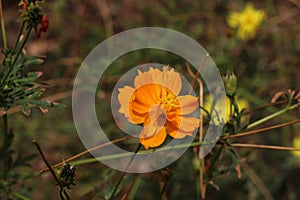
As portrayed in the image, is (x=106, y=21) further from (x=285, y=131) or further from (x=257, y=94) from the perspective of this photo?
(x=285, y=131)

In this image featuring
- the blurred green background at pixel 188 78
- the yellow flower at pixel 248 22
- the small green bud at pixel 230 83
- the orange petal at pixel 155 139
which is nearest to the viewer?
the orange petal at pixel 155 139

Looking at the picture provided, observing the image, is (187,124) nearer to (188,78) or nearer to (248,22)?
(188,78)

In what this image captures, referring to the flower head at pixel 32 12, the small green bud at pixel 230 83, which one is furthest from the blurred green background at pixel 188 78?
the flower head at pixel 32 12

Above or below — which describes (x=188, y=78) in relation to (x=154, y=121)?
above

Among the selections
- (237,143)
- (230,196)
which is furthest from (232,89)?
(230,196)

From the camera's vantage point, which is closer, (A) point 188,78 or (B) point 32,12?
(B) point 32,12

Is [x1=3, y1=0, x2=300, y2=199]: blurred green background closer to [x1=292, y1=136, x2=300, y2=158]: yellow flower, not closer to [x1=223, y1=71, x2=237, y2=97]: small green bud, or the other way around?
[x1=292, y1=136, x2=300, y2=158]: yellow flower

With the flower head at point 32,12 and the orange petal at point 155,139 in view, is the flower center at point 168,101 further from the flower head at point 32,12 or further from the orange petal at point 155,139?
the flower head at point 32,12

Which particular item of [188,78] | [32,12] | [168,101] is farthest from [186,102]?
[188,78]
